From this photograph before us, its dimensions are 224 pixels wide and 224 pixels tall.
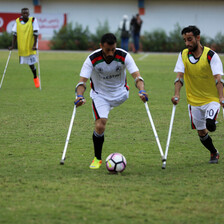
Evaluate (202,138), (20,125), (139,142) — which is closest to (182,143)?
(139,142)

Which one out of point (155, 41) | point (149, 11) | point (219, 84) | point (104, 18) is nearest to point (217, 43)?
point (155, 41)

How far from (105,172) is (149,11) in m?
33.5

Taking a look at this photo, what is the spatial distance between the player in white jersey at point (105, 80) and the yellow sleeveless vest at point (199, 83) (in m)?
0.72

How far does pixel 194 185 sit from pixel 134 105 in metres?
7.47

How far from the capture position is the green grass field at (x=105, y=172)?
17.5 ft

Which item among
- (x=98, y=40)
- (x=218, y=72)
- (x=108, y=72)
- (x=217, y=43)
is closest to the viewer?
(x=218, y=72)

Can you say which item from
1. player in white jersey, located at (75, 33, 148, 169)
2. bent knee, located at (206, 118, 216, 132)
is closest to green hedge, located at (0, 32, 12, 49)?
player in white jersey, located at (75, 33, 148, 169)

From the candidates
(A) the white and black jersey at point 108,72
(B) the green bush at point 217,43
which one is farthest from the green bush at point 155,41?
(A) the white and black jersey at point 108,72

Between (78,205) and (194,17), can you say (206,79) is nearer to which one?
(78,205)

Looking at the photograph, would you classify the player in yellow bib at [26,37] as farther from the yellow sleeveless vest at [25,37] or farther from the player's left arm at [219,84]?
the player's left arm at [219,84]

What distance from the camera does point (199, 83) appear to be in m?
7.58

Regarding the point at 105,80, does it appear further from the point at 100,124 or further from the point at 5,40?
the point at 5,40

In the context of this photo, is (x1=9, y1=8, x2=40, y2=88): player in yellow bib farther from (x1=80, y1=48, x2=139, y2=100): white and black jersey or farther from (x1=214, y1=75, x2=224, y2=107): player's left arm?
(x1=214, y1=75, x2=224, y2=107): player's left arm

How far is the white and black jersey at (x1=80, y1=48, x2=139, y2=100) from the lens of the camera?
7.30 m
